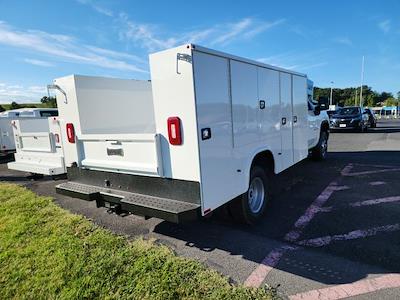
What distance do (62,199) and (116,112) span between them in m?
2.50

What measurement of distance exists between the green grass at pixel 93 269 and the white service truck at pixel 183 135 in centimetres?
59

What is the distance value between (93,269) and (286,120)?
12.5ft

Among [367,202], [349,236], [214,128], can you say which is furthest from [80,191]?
[367,202]

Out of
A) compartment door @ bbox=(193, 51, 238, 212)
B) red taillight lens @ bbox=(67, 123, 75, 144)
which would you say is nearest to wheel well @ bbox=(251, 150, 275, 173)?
compartment door @ bbox=(193, 51, 238, 212)

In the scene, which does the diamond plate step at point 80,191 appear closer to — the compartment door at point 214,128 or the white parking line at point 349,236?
the compartment door at point 214,128

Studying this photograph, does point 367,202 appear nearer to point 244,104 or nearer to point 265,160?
point 265,160

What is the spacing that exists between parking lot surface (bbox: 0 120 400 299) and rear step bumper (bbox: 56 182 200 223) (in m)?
0.69

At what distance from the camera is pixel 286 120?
518 cm

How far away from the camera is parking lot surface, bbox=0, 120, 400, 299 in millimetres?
2936

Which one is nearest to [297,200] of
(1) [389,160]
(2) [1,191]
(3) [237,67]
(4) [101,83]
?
(3) [237,67]

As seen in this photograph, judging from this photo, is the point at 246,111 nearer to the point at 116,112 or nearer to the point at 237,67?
the point at 237,67

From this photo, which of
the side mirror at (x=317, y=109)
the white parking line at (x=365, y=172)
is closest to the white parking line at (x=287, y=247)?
the white parking line at (x=365, y=172)

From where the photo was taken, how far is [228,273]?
3135 mm

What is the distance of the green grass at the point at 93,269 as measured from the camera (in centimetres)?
284
